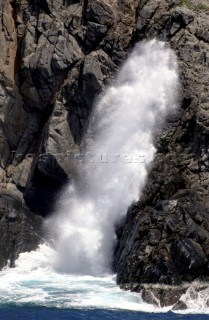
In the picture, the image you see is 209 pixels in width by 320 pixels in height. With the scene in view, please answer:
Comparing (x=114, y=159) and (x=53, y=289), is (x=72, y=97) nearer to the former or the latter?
(x=114, y=159)

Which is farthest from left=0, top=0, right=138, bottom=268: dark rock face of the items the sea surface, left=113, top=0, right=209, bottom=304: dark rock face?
the sea surface

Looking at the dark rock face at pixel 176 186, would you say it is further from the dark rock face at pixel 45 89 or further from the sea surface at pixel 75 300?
the dark rock face at pixel 45 89

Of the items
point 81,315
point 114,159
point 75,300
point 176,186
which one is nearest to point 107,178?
point 114,159

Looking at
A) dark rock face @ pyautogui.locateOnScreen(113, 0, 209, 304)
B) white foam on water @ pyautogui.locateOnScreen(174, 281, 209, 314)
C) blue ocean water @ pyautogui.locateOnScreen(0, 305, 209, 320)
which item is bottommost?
blue ocean water @ pyautogui.locateOnScreen(0, 305, 209, 320)

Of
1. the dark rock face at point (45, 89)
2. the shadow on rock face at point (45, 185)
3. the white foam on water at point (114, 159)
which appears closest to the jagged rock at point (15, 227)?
the dark rock face at point (45, 89)

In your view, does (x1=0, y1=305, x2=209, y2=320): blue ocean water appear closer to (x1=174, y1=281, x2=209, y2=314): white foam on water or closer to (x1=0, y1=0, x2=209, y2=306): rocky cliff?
(x1=174, y1=281, x2=209, y2=314): white foam on water

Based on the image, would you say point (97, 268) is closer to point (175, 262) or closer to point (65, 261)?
point (65, 261)
